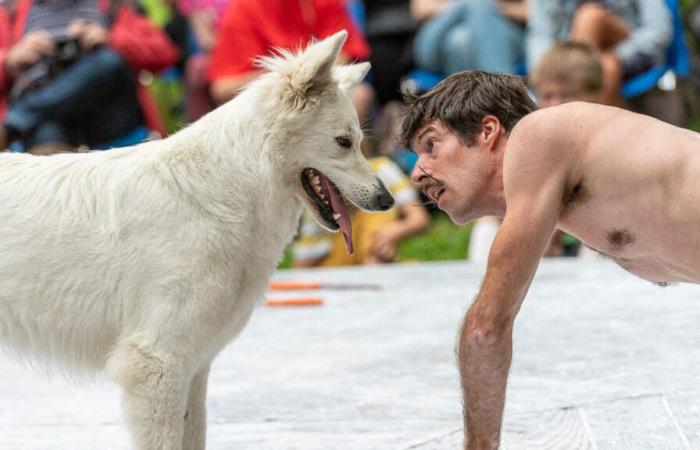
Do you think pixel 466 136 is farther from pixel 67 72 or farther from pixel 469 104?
pixel 67 72

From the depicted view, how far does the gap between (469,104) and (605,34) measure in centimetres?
530

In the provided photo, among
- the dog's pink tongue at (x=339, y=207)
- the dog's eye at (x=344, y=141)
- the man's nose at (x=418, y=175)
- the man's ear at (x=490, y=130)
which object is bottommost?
the dog's pink tongue at (x=339, y=207)

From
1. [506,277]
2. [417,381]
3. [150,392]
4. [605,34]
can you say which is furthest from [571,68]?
[150,392]

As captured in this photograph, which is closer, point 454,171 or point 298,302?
point 454,171

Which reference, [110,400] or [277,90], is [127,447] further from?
[277,90]

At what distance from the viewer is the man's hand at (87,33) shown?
8.24 m

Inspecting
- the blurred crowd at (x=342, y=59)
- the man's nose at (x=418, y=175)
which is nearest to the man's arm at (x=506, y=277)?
the man's nose at (x=418, y=175)

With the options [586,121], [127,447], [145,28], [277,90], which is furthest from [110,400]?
[145,28]

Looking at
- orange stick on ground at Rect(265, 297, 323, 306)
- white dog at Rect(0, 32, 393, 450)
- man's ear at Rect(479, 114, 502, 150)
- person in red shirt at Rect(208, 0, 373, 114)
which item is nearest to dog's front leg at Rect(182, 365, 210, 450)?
white dog at Rect(0, 32, 393, 450)

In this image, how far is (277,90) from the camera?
13.0ft

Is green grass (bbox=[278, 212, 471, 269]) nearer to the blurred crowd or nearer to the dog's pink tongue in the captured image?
the blurred crowd

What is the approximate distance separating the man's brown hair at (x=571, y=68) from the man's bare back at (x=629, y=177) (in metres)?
4.26

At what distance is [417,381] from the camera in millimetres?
5469

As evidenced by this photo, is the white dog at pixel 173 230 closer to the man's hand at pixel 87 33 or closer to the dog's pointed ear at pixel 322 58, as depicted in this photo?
the dog's pointed ear at pixel 322 58
